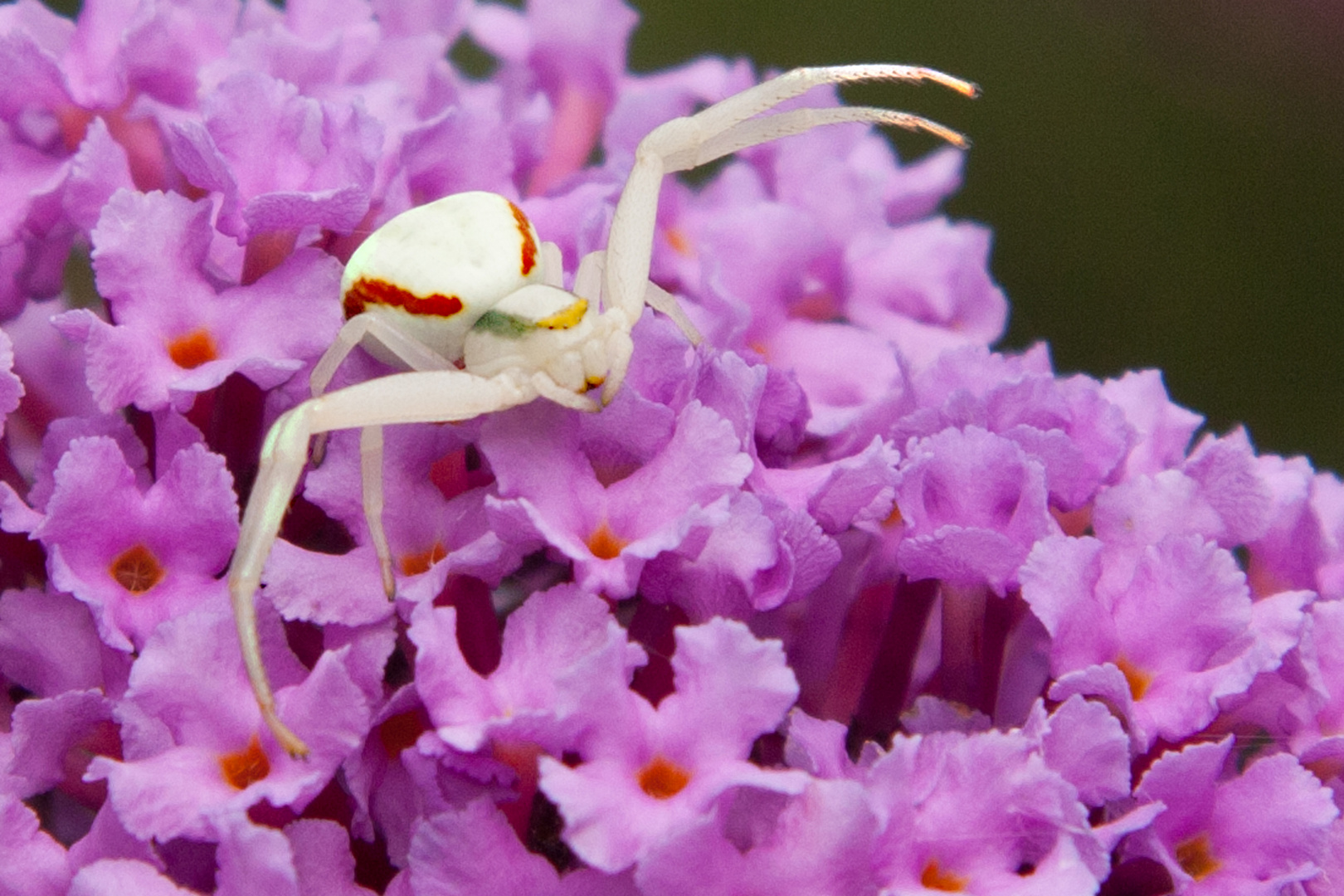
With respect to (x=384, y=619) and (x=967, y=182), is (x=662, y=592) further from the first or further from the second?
(x=967, y=182)

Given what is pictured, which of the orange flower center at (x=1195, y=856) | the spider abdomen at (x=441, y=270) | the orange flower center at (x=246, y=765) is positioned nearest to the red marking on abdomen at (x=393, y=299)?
the spider abdomen at (x=441, y=270)

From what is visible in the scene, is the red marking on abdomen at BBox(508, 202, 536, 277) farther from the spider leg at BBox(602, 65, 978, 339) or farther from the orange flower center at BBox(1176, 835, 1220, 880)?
the orange flower center at BBox(1176, 835, 1220, 880)

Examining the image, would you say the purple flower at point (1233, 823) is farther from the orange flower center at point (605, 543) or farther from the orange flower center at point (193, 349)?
the orange flower center at point (193, 349)

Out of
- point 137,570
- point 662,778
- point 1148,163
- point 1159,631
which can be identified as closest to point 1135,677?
point 1159,631

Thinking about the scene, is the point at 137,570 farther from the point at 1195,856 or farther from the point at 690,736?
the point at 1195,856

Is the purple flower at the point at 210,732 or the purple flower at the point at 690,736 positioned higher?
the purple flower at the point at 690,736

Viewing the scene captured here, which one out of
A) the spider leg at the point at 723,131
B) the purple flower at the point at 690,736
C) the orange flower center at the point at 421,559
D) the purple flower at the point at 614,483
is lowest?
the orange flower center at the point at 421,559
